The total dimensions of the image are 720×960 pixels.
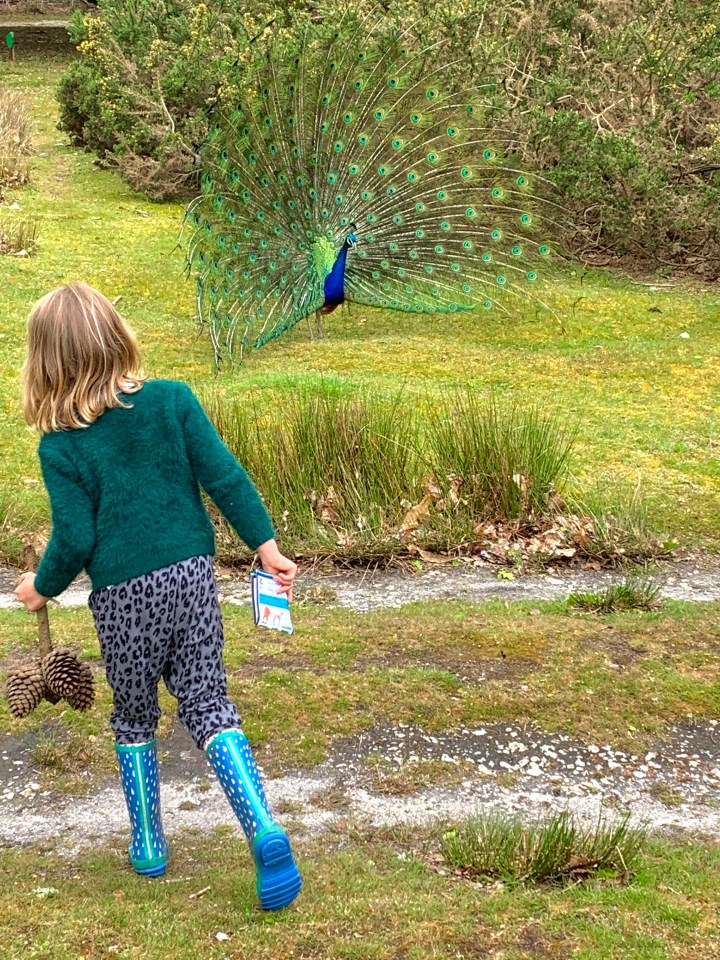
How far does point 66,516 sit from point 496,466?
13.3ft

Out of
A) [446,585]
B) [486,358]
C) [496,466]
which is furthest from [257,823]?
[486,358]

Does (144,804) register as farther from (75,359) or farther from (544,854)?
(75,359)

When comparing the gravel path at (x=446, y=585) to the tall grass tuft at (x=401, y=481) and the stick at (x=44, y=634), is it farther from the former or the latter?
the stick at (x=44, y=634)

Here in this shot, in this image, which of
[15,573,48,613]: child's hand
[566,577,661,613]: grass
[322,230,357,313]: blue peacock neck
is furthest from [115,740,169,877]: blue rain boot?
[322,230,357,313]: blue peacock neck

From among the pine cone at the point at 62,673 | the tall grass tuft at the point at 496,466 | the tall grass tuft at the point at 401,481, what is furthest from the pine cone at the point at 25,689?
the tall grass tuft at the point at 496,466

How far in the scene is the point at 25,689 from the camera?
334 cm

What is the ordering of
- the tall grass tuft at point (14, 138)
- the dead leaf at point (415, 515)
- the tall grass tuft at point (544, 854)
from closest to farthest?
1. the tall grass tuft at point (544, 854)
2. the dead leaf at point (415, 515)
3. the tall grass tuft at point (14, 138)

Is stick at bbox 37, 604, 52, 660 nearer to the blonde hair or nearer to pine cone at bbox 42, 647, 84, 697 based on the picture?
pine cone at bbox 42, 647, 84, 697

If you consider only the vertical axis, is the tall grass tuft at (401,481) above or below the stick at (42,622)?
below

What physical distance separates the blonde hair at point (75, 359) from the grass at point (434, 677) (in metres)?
1.57

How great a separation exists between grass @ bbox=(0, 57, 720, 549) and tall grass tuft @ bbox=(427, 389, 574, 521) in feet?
2.30

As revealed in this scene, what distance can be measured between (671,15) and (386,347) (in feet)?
21.9

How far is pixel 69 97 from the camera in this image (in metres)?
16.7

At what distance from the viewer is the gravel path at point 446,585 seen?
20.0 feet
